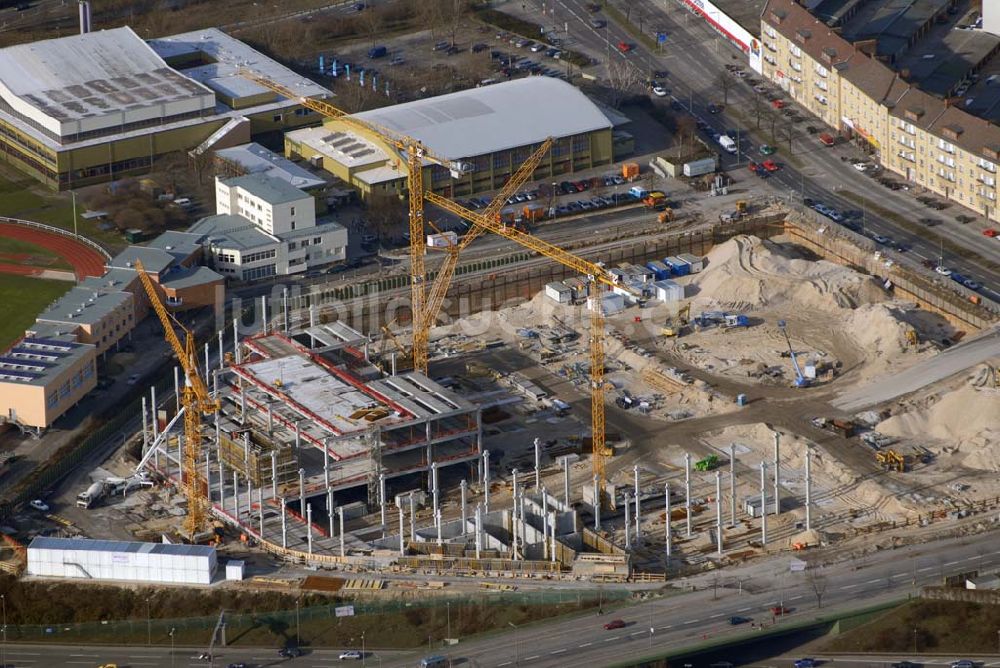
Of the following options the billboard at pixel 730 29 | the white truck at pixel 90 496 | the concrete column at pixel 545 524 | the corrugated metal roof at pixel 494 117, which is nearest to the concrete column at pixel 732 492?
the concrete column at pixel 545 524

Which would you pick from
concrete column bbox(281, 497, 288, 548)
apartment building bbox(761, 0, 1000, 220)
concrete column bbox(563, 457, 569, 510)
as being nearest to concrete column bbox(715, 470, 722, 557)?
concrete column bbox(563, 457, 569, 510)

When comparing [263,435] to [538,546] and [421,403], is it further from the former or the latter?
[538,546]

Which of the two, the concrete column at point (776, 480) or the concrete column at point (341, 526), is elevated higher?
the concrete column at point (776, 480)

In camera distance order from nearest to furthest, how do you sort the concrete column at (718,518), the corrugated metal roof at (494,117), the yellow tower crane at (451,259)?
the concrete column at (718,518) < the yellow tower crane at (451,259) < the corrugated metal roof at (494,117)

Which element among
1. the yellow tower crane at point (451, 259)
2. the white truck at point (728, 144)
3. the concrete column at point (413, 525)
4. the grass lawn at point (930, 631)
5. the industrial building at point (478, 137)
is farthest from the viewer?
the white truck at point (728, 144)

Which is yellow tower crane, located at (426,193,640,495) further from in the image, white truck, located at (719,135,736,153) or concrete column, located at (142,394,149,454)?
white truck, located at (719,135,736,153)

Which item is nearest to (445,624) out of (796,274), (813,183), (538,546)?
(538,546)

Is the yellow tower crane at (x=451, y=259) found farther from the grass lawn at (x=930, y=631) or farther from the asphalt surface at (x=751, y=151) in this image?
the grass lawn at (x=930, y=631)
